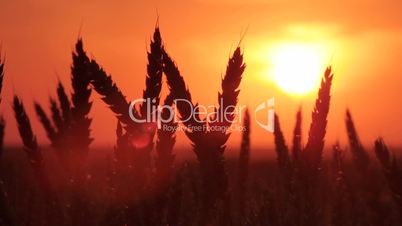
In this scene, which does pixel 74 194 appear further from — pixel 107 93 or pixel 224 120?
pixel 224 120

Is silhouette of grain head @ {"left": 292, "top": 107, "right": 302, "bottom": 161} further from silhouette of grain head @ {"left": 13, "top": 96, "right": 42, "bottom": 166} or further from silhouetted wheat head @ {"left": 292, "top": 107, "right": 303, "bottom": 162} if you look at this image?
silhouette of grain head @ {"left": 13, "top": 96, "right": 42, "bottom": 166}

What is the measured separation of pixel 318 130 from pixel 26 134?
1.87m

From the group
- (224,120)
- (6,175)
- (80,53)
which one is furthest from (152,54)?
(6,175)

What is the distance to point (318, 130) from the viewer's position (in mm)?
2992

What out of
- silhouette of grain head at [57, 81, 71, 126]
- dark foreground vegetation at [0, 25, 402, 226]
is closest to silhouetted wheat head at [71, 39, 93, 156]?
dark foreground vegetation at [0, 25, 402, 226]

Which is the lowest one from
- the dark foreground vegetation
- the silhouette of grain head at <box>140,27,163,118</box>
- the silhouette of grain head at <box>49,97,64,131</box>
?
the dark foreground vegetation

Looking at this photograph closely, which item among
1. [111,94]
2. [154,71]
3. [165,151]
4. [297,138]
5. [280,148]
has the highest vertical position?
[297,138]

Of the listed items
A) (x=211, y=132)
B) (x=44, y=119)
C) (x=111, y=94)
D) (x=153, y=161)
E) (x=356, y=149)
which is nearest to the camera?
(x=111, y=94)

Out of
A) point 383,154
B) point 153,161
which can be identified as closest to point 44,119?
point 153,161

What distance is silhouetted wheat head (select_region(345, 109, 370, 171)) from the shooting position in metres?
4.45

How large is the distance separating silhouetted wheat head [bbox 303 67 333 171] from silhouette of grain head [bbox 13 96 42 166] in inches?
69.9

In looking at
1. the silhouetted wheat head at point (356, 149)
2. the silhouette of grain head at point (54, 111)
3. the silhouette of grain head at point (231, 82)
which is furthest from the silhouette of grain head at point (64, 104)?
the silhouetted wheat head at point (356, 149)

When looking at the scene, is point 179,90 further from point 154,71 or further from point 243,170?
point 243,170

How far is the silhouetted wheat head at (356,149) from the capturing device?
4.45 m
